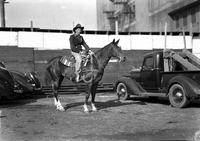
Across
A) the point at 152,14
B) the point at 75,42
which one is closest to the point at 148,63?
the point at 75,42

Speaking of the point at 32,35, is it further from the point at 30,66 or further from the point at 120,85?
the point at 120,85

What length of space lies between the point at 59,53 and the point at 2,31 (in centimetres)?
314

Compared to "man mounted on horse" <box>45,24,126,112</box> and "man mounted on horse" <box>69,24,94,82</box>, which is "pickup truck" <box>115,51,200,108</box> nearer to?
"man mounted on horse" <box>45,24,126,112</box>

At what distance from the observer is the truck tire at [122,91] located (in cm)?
1544

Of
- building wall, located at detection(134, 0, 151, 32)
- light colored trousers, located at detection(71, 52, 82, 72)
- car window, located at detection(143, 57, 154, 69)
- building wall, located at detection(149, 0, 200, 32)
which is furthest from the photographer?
building wall, located at detection(134, 0, 151, 32)

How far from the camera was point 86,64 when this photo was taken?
12.1m

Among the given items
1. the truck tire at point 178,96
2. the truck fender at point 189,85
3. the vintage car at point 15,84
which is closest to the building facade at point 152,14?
the vintage car at point 15,84

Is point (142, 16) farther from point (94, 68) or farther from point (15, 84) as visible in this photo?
point (94, 68)

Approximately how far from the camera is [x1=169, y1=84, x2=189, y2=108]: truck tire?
1239 centimetres

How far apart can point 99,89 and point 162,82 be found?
22.8 feet

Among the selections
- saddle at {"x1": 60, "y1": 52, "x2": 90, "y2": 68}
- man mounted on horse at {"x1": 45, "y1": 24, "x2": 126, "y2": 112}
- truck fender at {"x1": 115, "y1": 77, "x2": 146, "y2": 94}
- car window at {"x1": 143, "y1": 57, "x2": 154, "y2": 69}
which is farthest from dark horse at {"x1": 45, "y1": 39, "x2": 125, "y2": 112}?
truck fender at {"x1": 115, "y1": 77, "x2": 146, "y2": 94}

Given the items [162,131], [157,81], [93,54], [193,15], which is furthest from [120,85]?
[193,15]

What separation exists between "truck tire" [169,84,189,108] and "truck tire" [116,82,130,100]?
2709 millimetres

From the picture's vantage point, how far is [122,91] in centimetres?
1576
